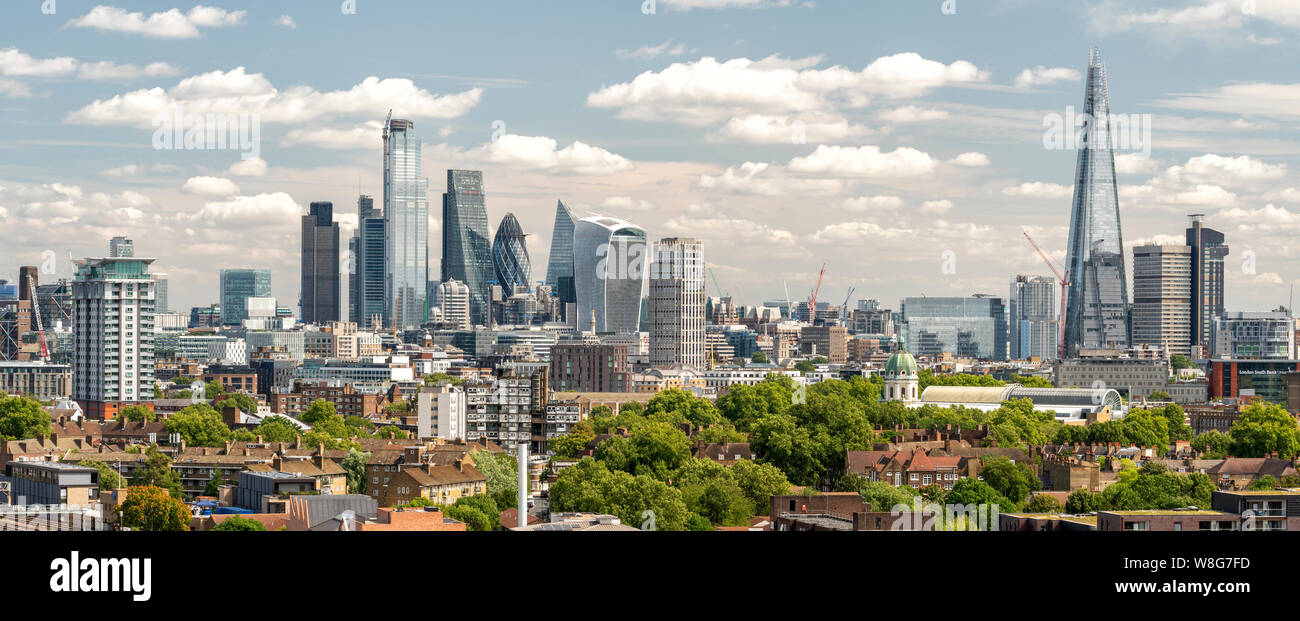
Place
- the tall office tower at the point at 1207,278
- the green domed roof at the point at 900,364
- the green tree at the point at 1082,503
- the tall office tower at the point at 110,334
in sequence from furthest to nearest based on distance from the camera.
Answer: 1. the tall office tower at the point at 1207,278
2. the green domed roof at the point at 900,364
3. the tall office tower at the point at 110,334
4. the green tree at the point at 1082,503

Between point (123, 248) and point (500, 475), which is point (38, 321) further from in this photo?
point (500, 475)

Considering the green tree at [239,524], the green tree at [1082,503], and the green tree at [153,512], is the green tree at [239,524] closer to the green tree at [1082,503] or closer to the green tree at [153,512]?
the green tree at [153,512]

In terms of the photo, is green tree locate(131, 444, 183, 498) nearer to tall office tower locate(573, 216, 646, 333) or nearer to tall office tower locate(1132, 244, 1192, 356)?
tall office tower locate(573, 216, 646, 333)

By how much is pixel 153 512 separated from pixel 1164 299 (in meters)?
145

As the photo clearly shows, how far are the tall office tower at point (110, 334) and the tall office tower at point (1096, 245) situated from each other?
3612 inches

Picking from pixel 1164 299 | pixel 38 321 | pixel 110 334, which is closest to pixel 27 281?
pixel 38 321

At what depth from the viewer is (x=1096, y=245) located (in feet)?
522

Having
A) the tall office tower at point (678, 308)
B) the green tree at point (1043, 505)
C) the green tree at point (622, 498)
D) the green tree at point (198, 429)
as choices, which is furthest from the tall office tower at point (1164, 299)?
the green tree at point (622, 498)

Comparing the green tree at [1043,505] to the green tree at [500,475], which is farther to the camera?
the green tree at [500,475]

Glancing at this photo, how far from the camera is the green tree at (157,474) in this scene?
44906mm
